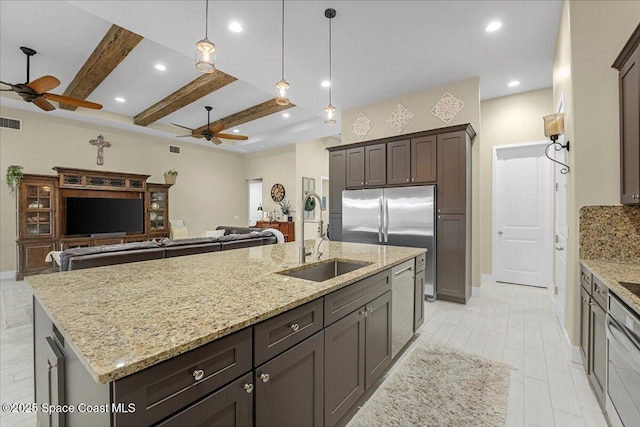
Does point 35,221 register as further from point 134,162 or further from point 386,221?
point 386,221

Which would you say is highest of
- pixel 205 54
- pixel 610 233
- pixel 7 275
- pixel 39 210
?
pixel 205 54

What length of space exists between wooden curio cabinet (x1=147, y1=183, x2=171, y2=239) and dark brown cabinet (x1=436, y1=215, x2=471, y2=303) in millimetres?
6457

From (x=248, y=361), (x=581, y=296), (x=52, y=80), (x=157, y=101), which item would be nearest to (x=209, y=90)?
(x=157, y=101)

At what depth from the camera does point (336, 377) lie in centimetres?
154

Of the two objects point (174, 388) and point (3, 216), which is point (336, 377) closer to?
point (174, 388)

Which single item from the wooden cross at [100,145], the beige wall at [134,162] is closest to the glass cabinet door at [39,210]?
the beige wall at [134,162]

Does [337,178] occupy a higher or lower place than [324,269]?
higher

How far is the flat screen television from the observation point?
5.86m

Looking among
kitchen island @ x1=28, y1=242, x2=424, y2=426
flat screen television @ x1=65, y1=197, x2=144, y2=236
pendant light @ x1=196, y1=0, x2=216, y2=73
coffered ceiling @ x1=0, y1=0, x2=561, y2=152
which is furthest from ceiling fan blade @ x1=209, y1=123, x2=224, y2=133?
kitchen island @ x1=28, y1=242, x2=424, y2=426

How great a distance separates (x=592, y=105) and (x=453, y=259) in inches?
88.4

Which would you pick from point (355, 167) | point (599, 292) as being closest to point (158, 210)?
point (355, 167)

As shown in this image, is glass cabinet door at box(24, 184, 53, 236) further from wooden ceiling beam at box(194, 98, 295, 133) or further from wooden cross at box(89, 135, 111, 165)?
wooden ceiling beam at box(194, 98, 295, 133)

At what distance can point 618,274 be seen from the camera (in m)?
1.81

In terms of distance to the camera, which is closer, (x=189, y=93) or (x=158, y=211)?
(x=189, y=93)
